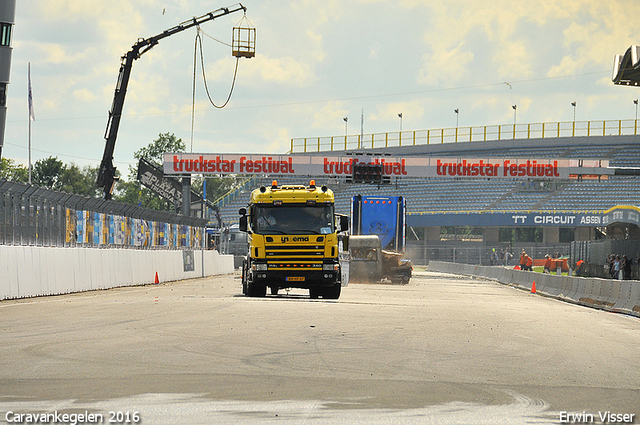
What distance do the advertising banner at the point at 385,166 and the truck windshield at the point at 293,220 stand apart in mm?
39178

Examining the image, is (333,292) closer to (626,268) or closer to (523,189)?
(626,268)

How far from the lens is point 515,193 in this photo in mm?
84562

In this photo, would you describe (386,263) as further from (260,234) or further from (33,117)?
(33,117)

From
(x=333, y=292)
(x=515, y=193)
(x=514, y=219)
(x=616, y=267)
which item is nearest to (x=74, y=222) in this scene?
(x=333, y=292)

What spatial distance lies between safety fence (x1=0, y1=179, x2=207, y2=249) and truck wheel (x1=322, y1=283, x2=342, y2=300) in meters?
7.62

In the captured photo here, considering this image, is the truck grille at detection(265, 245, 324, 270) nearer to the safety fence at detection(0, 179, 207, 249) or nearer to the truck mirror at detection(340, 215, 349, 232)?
the truck mirror at detection(340, 215, 349, 232)

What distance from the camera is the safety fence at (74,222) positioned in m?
22.4

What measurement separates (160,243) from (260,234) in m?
15.7

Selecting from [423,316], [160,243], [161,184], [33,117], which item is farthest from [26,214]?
[33,117]

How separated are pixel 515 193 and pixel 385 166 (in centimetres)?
2552

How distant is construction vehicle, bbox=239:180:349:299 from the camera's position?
2248cm

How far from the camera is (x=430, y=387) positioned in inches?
357

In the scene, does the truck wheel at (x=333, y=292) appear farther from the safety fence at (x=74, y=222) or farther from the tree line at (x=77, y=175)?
the tree line at (x=77, y=175)

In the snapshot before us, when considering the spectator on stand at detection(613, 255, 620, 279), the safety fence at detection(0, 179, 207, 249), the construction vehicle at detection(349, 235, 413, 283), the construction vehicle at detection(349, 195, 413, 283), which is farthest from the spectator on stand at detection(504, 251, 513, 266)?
the safety fence at detection(0, 179, 207, 249)
